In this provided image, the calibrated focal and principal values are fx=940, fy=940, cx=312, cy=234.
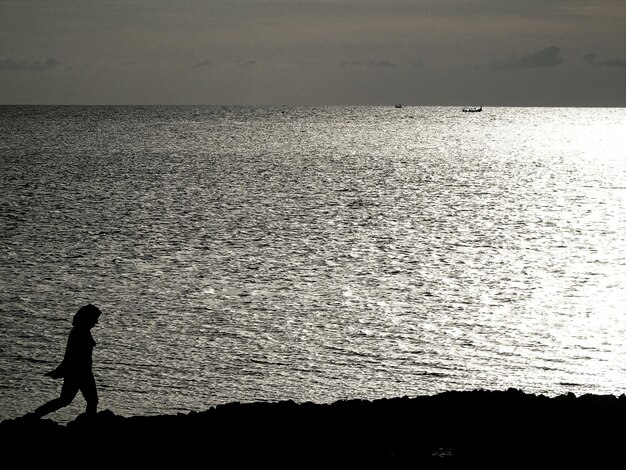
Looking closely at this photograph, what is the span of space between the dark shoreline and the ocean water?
6171mm

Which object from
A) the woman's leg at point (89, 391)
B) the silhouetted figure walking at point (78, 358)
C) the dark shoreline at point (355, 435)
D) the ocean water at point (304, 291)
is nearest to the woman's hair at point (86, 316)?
the silhouetted figure walking at point (78, 358)

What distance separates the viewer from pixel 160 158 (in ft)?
442

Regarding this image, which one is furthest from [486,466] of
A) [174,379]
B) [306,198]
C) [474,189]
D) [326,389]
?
[474,189]

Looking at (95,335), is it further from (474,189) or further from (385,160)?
(385,160)

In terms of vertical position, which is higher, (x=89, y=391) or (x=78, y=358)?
(x=78, y=358)

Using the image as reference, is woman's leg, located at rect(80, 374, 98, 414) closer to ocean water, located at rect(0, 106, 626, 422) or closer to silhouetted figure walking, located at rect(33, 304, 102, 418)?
silhouetted figure walking, located at rect(33, 304, 102, 418)

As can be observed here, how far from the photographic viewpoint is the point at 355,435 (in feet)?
53.5

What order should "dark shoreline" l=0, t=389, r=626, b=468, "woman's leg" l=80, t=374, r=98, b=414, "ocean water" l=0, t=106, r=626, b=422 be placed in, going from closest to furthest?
"dark shoreline" l=0, t=389, r=626, b=468, "woman's leg" l=80, t=374, r=98, b=414, "ocean water" l=0, t=106, r=626, b=422

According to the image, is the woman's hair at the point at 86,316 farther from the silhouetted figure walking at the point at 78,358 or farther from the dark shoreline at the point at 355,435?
the dark shoreline at the point at 355,435

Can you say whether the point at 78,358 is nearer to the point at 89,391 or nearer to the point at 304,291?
the point at 89,391

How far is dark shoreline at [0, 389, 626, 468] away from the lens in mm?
14906

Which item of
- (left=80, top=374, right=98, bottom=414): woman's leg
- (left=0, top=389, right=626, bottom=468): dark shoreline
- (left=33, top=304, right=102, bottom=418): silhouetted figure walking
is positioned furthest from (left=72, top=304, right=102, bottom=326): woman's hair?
(left=0, top=389, right=626, bottom=468): dark shoreline

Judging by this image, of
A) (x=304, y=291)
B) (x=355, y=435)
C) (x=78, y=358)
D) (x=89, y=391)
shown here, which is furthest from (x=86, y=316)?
(x=304, y=291)

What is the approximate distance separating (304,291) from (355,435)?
2184 cm
